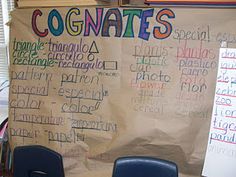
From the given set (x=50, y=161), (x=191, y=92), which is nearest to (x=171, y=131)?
(x=191, y=92)

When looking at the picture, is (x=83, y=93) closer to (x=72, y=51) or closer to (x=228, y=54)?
(x=72, y=51)

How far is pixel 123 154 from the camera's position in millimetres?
1896

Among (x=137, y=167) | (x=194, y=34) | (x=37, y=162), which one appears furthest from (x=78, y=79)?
(x=194, y=34)

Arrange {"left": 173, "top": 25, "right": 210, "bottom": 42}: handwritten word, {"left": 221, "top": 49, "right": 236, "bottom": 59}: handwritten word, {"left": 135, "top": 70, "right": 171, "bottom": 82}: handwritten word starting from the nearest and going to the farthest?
{"left": 221, "top": 49, "right": 236, "bottom": 59}: handwritten word → {"left": 173, "top": 25, "right": 210, "bottom": 42}: handwritten word → {"left": 135, "top": 70, "right": 171, "bottom": 82}: handwritten word

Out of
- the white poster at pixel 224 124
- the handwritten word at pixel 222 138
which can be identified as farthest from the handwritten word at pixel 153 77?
the handwritten word at pixel 222 138

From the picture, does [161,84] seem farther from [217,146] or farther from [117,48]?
[217,146]

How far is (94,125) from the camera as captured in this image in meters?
1.92

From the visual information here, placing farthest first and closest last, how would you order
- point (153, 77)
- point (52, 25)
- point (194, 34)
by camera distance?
point (52, 25) < point (153, 77) < point (194, 34)

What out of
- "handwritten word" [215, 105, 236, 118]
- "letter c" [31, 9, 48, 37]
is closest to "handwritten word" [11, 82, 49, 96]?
"letter c" [31, 9, 48, 37]

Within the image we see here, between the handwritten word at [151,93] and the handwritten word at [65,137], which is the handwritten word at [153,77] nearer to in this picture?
the handwritten word at [151,93]

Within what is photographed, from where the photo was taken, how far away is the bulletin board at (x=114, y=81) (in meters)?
1.70

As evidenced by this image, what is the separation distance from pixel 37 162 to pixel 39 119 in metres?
0.38

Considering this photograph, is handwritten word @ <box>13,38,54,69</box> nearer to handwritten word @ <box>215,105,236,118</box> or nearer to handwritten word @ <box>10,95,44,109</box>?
handwritten word @ <box>10,95,44,109</box>

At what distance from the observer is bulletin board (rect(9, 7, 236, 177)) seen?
170 cm
